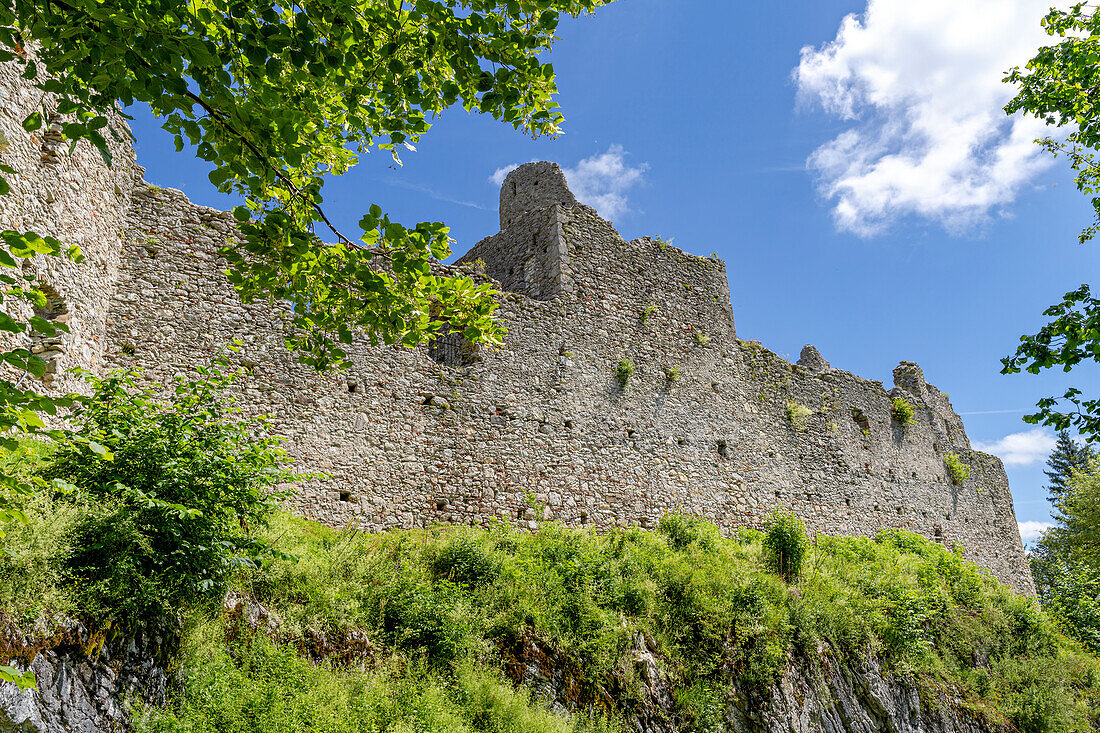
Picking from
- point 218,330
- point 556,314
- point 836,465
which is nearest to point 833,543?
point 836,465

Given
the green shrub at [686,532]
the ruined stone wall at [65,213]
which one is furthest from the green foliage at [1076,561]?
the ruined stone wall at [65,213]

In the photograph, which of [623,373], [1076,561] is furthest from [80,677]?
[1076,561]

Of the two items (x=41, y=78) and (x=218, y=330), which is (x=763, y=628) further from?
(x=41, y=78)

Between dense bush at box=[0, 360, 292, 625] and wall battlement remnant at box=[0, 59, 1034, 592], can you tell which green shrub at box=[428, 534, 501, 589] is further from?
dense bush at box=[0, 360, 292, 625]

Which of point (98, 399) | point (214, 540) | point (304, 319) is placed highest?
point (304, 319)

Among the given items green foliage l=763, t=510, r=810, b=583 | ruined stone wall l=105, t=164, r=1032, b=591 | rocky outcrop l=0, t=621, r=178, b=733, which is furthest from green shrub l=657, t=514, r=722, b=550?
rocky outcrop l=0, t=621, r=178, b=733

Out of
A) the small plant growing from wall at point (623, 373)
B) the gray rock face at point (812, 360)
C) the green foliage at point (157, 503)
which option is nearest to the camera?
the green foliage at point (157, 503)

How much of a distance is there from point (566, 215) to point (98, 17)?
34.7 feet

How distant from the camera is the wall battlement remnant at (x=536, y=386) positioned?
8625 millimetres

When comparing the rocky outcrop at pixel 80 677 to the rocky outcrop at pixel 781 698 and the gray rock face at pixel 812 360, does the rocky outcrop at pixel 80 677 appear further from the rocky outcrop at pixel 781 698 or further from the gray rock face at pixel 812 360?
the gray rock face at pixel 812 360

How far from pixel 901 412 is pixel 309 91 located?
18315 mm

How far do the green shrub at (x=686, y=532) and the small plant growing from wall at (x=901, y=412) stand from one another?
899cm

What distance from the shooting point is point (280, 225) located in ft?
13.5

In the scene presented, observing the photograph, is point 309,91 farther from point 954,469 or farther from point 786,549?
point 954,469
